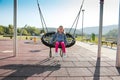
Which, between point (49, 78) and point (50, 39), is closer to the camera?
point (49, 78)

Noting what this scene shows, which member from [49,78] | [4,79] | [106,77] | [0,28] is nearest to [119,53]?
[106,77]

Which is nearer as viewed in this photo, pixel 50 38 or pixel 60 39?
pixel 60 39

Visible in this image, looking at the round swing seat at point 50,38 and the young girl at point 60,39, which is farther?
the round swing seat at point 50,38

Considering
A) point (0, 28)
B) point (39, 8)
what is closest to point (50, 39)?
point (39, 8)

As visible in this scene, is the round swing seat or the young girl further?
the round swing seat

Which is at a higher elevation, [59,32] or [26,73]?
[59,32]

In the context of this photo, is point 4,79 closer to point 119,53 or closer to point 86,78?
point 86,78

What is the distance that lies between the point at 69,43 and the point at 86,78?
441cm

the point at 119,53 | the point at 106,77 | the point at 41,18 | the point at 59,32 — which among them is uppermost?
the point at 41,18

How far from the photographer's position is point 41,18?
12.1m

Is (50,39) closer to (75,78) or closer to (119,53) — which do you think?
(119,53)

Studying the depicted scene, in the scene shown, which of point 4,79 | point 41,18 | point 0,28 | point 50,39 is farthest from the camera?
point 0,28

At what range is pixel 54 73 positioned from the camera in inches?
273

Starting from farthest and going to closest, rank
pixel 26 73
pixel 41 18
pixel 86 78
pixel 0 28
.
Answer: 1. pixel 0 28
2. pixel 41 18
3. pixel 26 73
4. pixel 86 78
